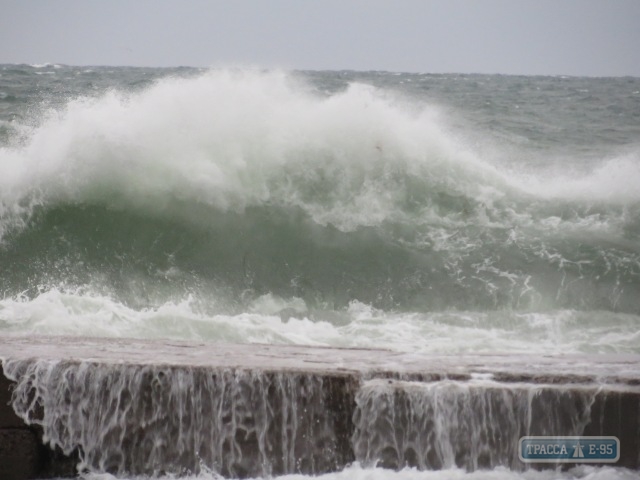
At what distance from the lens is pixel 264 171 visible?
29.5ft

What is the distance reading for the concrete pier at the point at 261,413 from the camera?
3545mm

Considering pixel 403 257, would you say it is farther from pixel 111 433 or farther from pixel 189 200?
pixel 111 433

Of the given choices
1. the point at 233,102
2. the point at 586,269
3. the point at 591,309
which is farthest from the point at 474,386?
the point at 233,102

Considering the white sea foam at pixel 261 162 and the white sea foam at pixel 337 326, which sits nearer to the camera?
the white sea foam at pixel 337 326

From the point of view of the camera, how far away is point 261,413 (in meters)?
3.61

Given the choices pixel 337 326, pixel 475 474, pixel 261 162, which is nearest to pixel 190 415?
pixel 475 474

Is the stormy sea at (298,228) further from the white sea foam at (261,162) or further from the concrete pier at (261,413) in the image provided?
the concrete pier at (261,413)

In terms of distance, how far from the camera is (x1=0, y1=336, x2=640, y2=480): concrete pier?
354 centimetres
